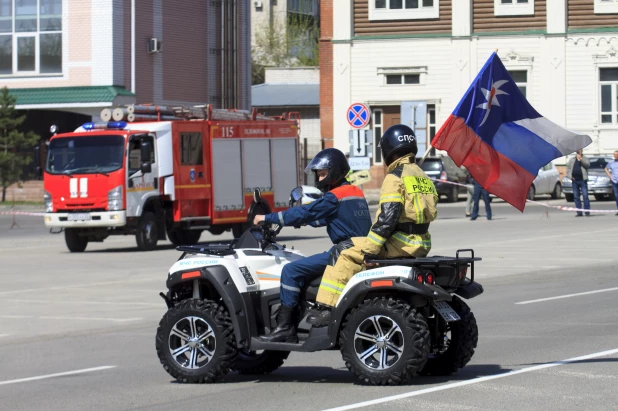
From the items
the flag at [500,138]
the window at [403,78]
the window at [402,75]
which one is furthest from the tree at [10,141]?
the flag at [500,138]

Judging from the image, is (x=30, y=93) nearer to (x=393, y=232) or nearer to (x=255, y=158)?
(x=255, y=158)

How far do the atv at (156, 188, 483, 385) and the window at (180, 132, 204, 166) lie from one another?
1597cm

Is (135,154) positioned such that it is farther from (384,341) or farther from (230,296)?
(384,341)

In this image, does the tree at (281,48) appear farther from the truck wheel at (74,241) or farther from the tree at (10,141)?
the truck wheel at (74,241)

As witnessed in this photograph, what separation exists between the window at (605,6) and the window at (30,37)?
67.8 feet

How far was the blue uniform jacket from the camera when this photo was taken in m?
8.67

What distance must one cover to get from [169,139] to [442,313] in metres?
16.9

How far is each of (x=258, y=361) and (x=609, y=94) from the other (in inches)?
1539

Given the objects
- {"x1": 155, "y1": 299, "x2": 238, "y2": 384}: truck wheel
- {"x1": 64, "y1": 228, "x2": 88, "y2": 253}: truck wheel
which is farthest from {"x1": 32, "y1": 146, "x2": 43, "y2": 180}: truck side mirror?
{"x1": 155, "y1": 299, "x2": 238, "y2": 384}: truck wheel

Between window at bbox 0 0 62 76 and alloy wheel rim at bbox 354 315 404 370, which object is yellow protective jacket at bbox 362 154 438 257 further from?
window at bbox 0 0 62 76

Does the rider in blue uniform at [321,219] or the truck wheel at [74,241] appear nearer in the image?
the rider in blue uniform at [321,219]

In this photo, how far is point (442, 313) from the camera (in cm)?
844

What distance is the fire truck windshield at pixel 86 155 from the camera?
942 inches

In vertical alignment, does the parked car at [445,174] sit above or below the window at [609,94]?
below
